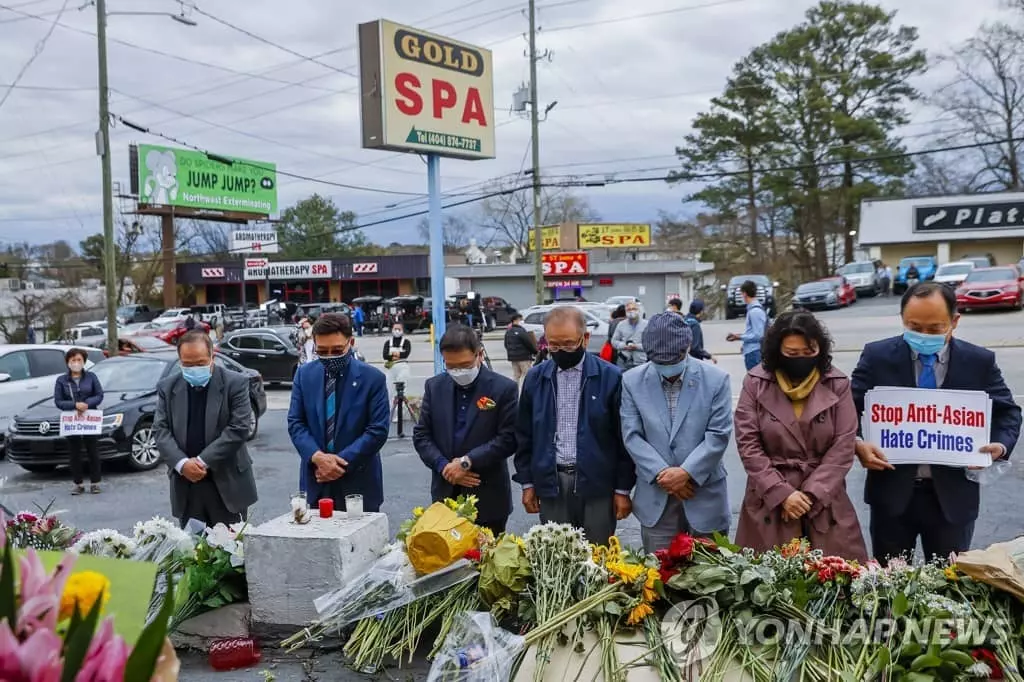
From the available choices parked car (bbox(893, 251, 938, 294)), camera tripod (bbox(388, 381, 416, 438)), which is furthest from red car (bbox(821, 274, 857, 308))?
camera tripod (bbox(388, 381, 416, 438))

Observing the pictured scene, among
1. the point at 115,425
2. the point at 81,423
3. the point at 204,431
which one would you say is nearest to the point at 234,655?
the point at 204,431

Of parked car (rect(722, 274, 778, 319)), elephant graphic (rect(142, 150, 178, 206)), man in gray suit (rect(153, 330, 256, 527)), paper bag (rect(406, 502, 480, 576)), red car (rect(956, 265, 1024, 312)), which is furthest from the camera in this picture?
elephant graphic (rect(142, 150, 178, 206))

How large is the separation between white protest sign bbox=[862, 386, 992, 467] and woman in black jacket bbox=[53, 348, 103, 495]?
28.3 ft

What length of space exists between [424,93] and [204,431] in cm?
836

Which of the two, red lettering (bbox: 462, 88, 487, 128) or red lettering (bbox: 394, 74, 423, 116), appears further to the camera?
red lettering (bbox: 462, 88, 487, 128)

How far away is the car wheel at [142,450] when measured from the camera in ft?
34.9

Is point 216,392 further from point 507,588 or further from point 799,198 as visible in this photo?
point 799,198

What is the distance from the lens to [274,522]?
172 inches

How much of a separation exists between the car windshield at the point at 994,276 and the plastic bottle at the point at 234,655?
29.8 metres

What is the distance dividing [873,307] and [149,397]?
105 ft

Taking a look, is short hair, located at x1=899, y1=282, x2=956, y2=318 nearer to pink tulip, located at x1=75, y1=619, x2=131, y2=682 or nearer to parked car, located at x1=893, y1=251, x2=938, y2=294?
pink tulip, located at x1=75, y1=619, x2=131, y2=682

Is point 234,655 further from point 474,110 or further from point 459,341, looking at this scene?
point 474,110

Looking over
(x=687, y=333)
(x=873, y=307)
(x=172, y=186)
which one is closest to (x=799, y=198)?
(x=873, y=307)

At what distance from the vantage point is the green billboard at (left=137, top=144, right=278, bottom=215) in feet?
154
